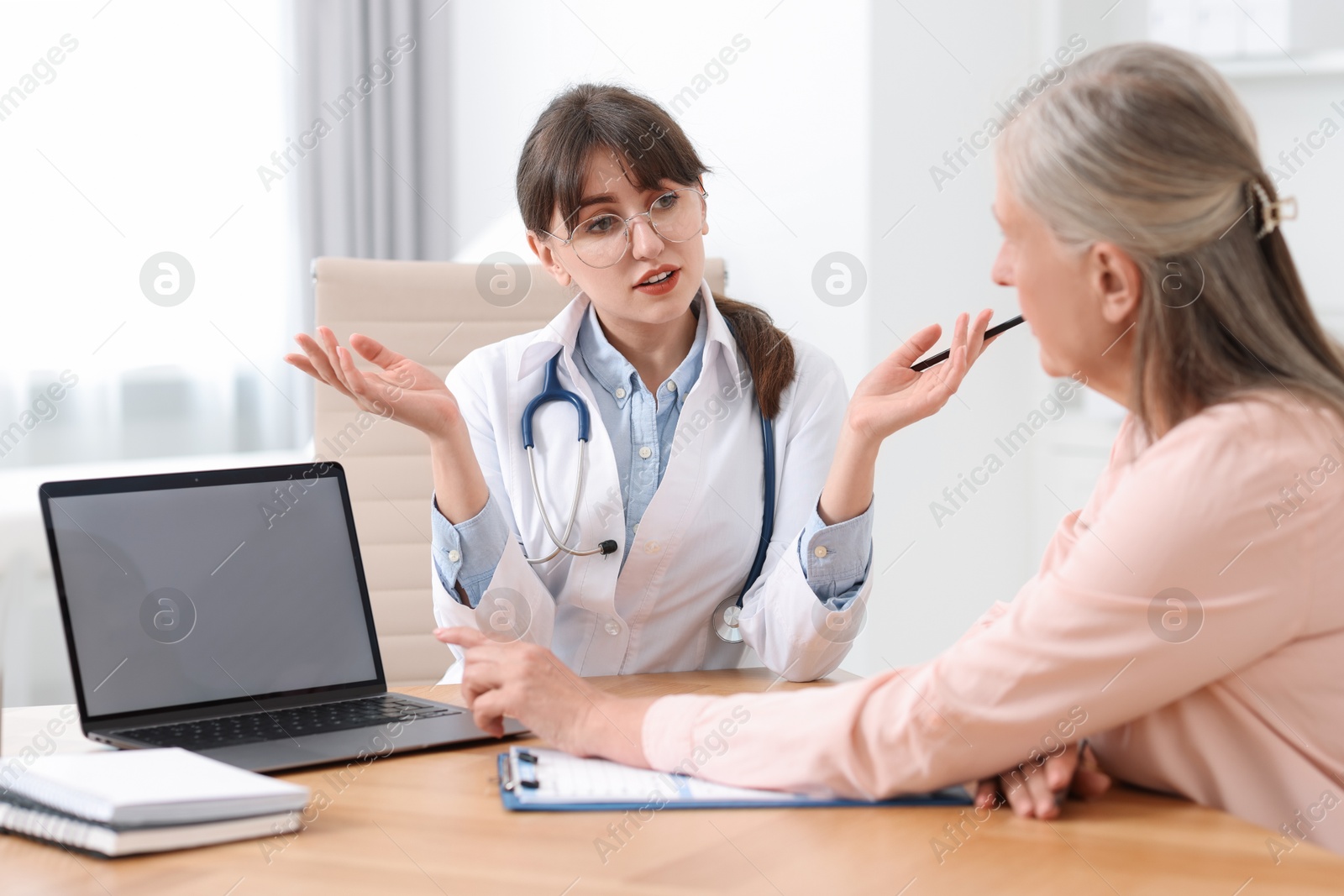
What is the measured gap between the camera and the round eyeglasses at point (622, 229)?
1.55 meters

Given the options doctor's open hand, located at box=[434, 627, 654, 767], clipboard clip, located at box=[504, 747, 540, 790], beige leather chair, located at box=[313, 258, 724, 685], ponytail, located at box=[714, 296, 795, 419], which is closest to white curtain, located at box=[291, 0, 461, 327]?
beige leather chair, located at box=[313, 258, 724, 685]

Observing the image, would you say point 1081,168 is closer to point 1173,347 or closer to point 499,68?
point 1173,347

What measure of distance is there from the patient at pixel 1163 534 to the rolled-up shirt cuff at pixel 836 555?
1.62 feet

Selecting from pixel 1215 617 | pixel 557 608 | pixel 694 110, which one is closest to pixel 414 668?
pixel 557 608

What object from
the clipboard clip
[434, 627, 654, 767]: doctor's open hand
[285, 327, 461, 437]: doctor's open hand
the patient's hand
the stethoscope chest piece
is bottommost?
the stethoscope chest piece

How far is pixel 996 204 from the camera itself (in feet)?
3.10

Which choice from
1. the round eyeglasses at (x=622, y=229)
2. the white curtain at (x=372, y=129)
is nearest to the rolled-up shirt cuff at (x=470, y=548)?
the round eyeglasses at (x=622, y=229)

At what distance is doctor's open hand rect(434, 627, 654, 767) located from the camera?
39.6 inches

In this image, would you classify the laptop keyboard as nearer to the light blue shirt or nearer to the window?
the light blue shirt

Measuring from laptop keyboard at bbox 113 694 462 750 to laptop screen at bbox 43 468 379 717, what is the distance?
0.02 meters

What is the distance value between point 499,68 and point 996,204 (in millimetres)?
2734

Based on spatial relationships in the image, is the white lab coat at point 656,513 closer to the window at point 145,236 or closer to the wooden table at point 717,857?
the wooden table at point 717,857

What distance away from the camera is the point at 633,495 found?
1.61 metres

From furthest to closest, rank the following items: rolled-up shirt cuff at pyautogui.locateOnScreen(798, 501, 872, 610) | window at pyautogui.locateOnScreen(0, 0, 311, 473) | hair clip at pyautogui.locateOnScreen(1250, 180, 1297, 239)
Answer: window at pyautogui.locateOnScreen(0, 0, 311, 473) → rolled-up shirt cuff at pyautogui.locateOnScreen(798, 501, 872, 610) → hair clip at pyautogui.locateOnScreen(1250, 180, 1297, 239)
